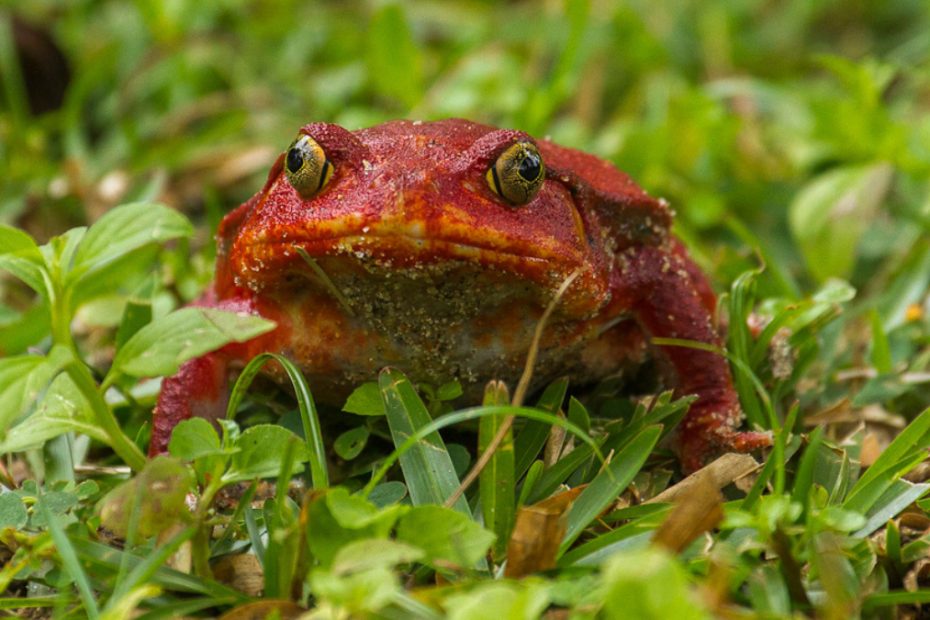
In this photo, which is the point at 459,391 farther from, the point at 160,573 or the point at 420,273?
the point at 160,573

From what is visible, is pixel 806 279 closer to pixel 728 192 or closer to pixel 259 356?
pixel 728 192

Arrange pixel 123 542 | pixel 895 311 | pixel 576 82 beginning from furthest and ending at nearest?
pixel 576 82 < pixel 895 311 < pixel 123 542

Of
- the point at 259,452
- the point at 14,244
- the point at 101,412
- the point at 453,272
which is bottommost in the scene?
the point at 259,452

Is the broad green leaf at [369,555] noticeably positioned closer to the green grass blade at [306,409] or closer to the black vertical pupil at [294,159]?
the green grass blade at [306,409]

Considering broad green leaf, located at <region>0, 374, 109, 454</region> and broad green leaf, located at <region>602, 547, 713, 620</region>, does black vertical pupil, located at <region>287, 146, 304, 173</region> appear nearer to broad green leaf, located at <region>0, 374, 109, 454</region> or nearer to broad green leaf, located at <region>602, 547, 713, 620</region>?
broad green leaf, located at <region>0, 374, 109, 454</region>

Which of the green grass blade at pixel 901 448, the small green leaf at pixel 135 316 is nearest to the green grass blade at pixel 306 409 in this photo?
the small green leaf at pixel 135 316

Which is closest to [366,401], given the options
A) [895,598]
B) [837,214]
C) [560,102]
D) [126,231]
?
[126,231]

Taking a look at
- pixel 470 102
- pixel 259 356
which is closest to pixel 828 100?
pixel 470 102
